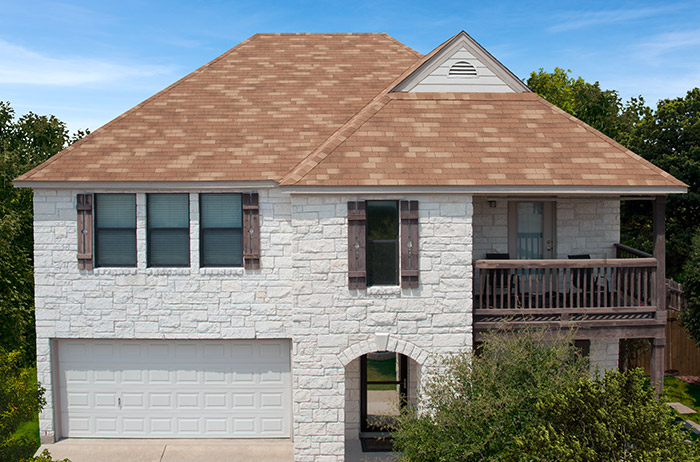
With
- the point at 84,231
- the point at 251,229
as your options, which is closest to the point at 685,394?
the point at 251,229

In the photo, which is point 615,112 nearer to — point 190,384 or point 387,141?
point 387,141

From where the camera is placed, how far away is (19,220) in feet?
58.4

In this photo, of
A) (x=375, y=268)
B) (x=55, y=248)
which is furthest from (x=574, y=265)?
(x=55, y=248)

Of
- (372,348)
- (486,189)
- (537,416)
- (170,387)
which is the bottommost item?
(170,387)

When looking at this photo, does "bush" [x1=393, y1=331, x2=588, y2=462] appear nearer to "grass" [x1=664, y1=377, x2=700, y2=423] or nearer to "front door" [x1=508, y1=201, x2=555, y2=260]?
"front door" [x1=508, y1=201, x2=555, y2=260]

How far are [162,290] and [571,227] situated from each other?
8775mm

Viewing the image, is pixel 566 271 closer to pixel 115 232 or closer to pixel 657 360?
pixel 657 360

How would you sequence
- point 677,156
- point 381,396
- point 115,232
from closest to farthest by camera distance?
point 115,232, point 381,396, point 677,156

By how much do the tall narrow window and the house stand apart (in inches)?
1.5

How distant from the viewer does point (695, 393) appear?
17.6m

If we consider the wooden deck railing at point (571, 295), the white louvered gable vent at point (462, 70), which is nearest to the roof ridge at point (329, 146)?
the white louvered gable vent at point (462, 70)

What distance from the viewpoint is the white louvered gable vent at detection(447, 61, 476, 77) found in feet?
42.5

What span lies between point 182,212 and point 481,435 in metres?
7.41

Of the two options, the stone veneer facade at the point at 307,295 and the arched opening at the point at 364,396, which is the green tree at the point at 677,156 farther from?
the arched opening at the point at 364,396
